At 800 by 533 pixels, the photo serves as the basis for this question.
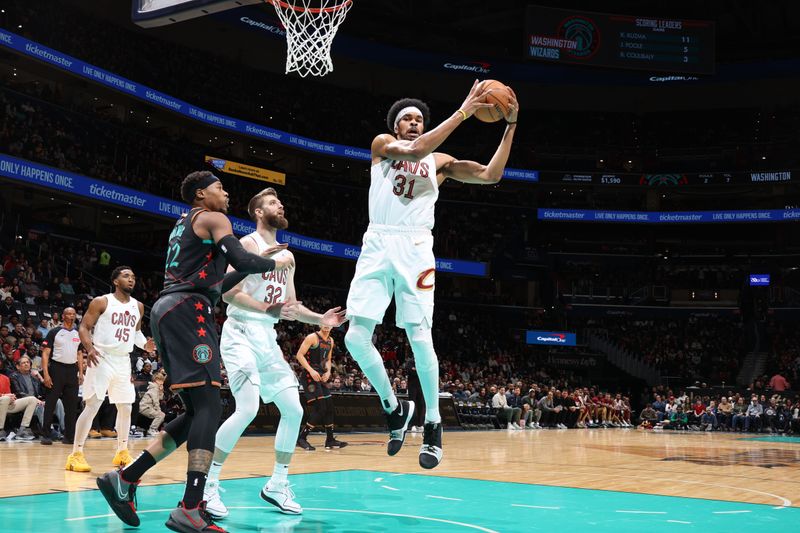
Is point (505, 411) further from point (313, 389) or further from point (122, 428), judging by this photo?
point (122, 428)

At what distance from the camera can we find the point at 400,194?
570 centimetres

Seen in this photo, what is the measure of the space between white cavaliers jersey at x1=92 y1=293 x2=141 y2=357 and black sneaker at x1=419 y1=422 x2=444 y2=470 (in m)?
5.02

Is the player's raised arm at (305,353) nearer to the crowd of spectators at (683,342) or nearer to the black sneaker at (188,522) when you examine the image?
the black sneaker at (188,522)

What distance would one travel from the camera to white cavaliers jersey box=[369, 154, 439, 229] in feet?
18.6

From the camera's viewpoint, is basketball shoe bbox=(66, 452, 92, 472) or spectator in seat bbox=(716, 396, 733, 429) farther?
spectator in seat bbox=(716, 396, 733, 429)

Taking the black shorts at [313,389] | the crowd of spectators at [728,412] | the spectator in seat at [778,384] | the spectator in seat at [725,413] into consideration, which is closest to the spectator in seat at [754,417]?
the crowd of spectators at [728,412]

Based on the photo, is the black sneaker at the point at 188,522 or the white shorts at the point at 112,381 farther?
the white shorts at the point at 112,381

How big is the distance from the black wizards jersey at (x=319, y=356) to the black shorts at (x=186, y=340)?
283 inches

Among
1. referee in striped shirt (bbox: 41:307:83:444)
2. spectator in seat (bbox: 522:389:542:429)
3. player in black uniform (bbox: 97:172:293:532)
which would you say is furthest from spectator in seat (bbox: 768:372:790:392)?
player in black uniform (bbox: 97:172:293:532)

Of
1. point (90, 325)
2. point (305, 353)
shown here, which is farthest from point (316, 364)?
point (90, 325)

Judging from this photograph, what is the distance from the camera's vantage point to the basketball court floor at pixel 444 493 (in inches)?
226

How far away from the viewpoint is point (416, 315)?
18.3 ft

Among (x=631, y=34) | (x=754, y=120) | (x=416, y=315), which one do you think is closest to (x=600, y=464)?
(x=416, y=315)

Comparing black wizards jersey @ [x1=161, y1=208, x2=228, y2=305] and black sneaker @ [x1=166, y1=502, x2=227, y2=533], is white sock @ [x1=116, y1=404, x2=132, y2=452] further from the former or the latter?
black sneaker @ [x1=166, y1=502, x2=227, y2=533]
